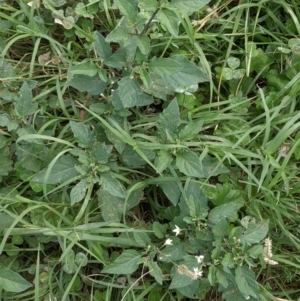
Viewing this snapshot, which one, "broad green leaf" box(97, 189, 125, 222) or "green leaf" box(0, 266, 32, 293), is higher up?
"broad green leaf" box(97, 189, 125, 222)

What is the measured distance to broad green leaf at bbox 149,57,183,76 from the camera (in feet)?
4.97

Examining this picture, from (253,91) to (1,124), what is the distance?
3.35 ft

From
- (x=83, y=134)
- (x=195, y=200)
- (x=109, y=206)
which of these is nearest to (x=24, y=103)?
(x=83, y=134)

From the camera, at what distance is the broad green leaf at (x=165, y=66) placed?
1.51m

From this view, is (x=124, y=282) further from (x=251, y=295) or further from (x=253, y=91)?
(x=253, y=91)

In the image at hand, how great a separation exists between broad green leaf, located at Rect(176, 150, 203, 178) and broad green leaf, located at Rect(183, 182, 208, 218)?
0.28ft

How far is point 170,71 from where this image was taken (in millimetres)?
1521

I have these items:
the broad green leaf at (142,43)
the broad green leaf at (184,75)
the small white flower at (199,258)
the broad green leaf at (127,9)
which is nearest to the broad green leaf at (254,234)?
the small white flower at (199,258)

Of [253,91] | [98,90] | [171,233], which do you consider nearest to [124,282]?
[171,233]

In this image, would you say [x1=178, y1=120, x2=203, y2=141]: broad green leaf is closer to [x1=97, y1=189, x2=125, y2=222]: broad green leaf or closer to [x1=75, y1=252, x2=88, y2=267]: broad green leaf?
[x1=97, y1=189, x2=125, y2=222]: broad green leaf

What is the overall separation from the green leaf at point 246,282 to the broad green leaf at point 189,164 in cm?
35

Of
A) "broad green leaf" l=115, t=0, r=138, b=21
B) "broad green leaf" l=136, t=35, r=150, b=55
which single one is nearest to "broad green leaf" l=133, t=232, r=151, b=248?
"broad green leaf" l=136, t=35, r=150, b=55

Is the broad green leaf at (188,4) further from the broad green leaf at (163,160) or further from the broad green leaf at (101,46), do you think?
the broad green leaf at (163,160)

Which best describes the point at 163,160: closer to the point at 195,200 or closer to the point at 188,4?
the point at 195,200
